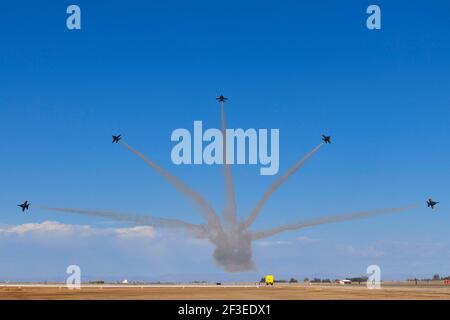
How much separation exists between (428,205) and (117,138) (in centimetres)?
8880

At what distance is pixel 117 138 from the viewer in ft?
510
